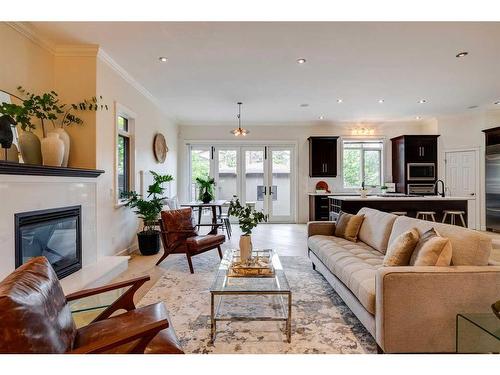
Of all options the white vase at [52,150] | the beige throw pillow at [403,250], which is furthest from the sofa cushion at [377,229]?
the white vase at [52,150]

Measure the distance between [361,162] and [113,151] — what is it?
6.78 meters

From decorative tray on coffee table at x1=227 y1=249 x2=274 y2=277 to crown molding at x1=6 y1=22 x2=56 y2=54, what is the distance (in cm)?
331

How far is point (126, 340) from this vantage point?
3.89ft

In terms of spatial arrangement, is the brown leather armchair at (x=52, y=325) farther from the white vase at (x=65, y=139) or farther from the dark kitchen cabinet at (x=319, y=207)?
the dark kitchen cabinet at (x=319, y=207)

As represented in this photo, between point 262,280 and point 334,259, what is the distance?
2.82 feet

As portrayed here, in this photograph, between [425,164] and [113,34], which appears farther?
[425,164]

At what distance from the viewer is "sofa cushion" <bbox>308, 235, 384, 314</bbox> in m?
2.06

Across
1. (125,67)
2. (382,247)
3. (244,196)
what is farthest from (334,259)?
(244,196)

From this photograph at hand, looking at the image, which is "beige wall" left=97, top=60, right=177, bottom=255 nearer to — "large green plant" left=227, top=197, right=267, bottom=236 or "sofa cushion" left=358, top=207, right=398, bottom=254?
"large green plant" left=227, top=197, right=267, bottom=236

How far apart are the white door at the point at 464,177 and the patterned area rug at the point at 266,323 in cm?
577

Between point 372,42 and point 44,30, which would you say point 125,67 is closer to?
point 44,30

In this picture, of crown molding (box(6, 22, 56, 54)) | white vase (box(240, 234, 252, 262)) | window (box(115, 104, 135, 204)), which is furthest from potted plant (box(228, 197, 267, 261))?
crown molding (box(6, 22, 56, 54))
